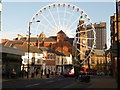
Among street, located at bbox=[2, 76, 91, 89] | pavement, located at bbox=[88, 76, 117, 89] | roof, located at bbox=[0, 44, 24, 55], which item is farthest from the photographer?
roof, located at bbox=[0, 44, 24, 55]

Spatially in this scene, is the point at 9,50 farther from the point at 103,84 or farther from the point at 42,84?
the point at 103,84

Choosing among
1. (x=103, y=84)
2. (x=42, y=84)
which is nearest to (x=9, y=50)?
(x=42, y=84)

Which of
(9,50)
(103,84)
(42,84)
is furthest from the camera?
(9,50)

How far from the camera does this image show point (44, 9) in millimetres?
67312

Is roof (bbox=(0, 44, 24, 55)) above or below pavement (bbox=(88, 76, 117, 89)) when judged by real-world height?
above

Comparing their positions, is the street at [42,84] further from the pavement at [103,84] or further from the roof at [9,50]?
the roof at [9,50]

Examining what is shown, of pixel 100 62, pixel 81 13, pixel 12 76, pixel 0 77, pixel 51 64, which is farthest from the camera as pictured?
pixel 100 62

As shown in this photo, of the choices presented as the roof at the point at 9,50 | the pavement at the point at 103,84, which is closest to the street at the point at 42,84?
the pavement at the point at 103,84

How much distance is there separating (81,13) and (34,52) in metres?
28.5

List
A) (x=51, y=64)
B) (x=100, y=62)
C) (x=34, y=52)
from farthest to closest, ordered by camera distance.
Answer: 1. (x=100, y=62)
2. (x=51, y=64)
3. (x=34, y=52)

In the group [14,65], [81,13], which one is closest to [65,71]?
[81,13]

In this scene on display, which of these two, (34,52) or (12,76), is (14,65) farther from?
(34,52)

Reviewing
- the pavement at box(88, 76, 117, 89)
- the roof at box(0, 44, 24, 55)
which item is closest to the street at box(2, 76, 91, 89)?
the pavement at box(88, 76, 117, 89)

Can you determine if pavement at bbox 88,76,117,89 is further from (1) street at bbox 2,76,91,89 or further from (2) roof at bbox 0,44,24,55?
(2) roof at bbox 0,44,24,55
